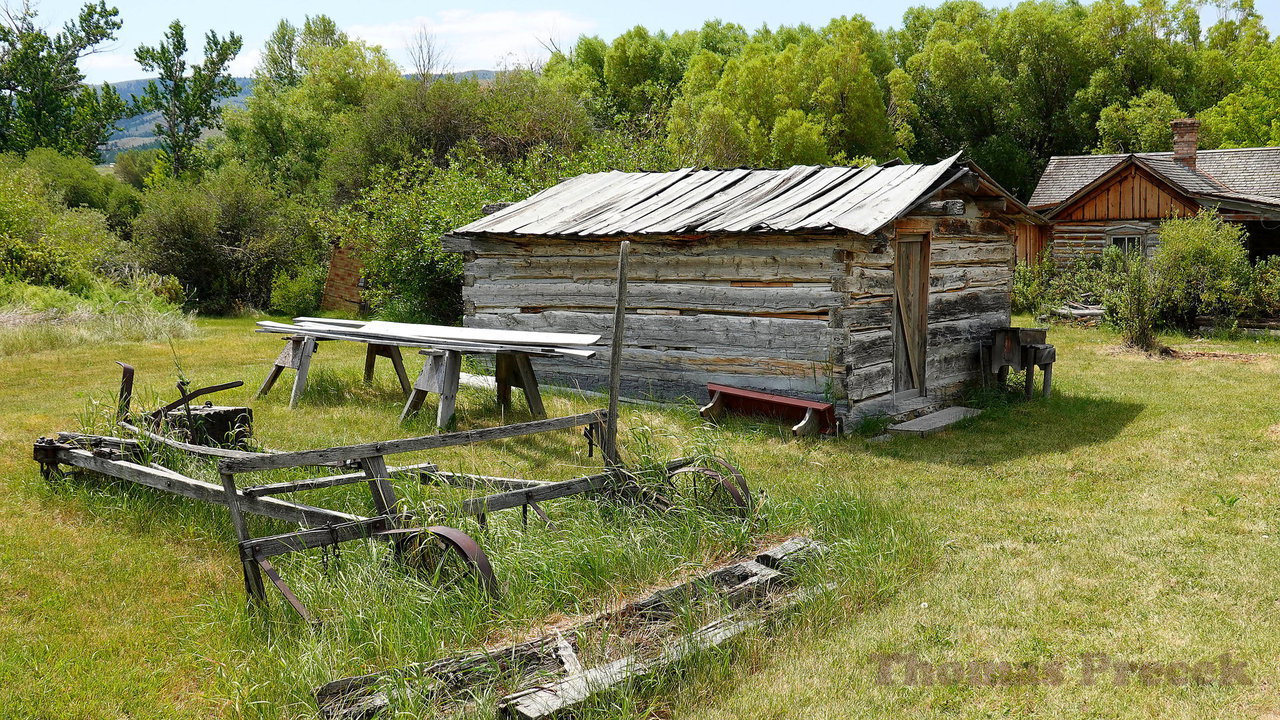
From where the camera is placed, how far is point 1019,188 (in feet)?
127

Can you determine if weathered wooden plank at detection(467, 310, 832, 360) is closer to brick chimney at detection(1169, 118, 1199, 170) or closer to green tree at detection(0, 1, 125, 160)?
brick chimney at detection(1169, 118, 1199, 170)

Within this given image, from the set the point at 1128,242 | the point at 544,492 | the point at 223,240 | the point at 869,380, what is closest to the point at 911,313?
the point at 869,380

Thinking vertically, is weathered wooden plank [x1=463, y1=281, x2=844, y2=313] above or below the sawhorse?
above

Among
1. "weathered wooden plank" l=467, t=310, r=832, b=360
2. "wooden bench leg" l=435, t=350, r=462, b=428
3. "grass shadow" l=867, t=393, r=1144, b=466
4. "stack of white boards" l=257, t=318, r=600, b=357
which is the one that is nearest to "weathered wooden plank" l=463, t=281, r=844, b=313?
"weathered wooden plank" l=467, t=310, r=832, b=360

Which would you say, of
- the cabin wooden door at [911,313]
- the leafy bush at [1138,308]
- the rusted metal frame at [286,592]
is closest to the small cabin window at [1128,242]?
the leafy bush at [1138,308]

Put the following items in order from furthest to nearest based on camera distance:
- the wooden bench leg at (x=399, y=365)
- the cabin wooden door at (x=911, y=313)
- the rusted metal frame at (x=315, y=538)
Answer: the wooden bench leg at (x=399, y=365) < the cabin wooden door at (x=911, y=313) < the rusted metal frame at (x=315, y=538)

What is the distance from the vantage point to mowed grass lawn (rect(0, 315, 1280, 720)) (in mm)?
4168

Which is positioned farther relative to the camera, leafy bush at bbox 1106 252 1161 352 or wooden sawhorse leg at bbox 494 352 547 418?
leafy bush at bbox 1106 252 1161 352

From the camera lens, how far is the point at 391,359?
11.0 metres

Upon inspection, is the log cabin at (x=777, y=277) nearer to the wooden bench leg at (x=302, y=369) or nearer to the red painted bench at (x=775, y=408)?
the red painted bench at (x=775, y=408)

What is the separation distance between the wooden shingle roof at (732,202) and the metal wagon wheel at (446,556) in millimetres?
5395

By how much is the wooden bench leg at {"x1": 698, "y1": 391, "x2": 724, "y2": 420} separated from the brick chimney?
1790cm

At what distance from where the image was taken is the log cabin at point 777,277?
9508mm

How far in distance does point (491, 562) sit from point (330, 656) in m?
1.04
